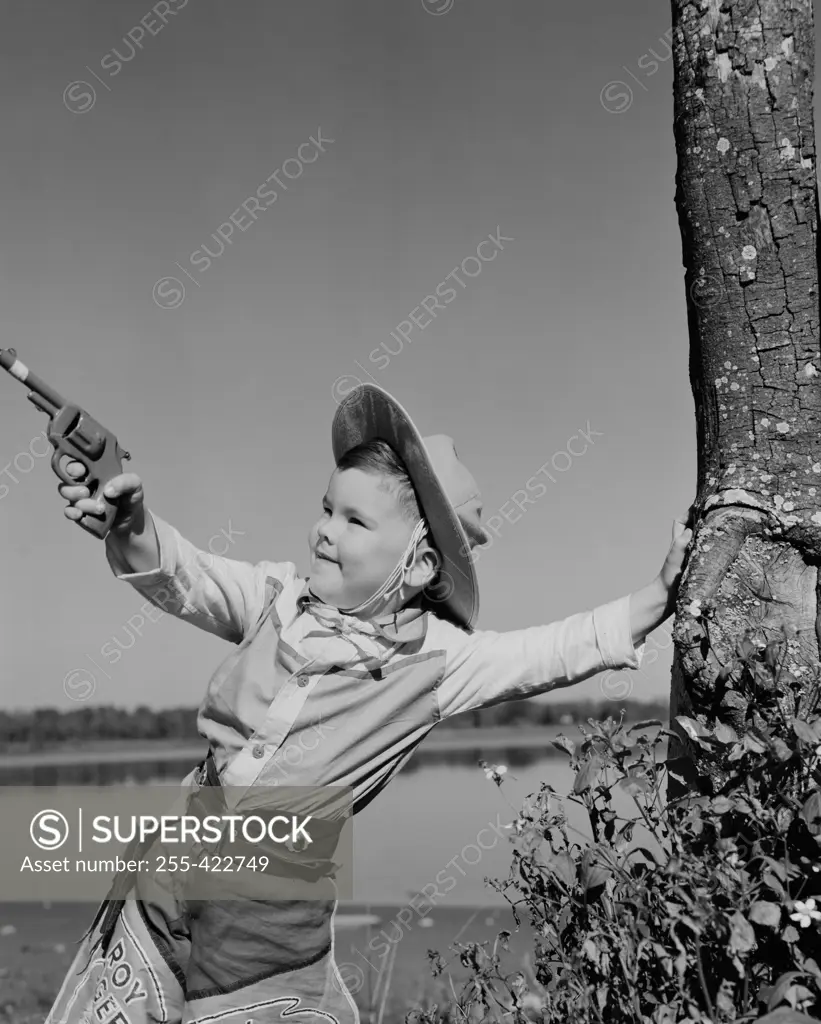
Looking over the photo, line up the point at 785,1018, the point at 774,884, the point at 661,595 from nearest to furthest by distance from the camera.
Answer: the point at 785,1018
the point at 774,884
the point at 661,595

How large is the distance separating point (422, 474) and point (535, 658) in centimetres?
50

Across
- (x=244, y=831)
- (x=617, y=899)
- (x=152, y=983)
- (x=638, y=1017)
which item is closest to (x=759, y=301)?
(x=617, y=899)

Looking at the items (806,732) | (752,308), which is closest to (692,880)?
(806,732)

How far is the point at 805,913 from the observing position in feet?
4.88

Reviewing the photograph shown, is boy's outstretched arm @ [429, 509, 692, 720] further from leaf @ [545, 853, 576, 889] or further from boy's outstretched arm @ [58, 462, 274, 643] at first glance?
leaf @ [545, 853, 576, 889]

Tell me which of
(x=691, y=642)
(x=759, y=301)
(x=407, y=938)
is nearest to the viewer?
(x=691, y=642)

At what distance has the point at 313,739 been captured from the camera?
2207 mm

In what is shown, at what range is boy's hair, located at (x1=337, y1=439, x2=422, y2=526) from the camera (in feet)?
7.75

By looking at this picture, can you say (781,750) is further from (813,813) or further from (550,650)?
(550,650)

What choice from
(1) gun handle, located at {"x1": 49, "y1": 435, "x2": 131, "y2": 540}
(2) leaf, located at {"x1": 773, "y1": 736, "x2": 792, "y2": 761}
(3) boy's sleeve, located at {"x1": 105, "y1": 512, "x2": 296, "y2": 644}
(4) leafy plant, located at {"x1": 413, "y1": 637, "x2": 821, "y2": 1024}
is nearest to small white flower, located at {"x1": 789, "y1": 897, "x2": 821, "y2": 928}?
(4) leafy plant, located at {"x1": 413, "y1": 637, "x2": 821, "y2": 1024}

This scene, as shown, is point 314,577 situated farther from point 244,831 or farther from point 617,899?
point 617,899

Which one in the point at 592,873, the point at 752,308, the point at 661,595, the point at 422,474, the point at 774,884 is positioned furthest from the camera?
the point at 422,474

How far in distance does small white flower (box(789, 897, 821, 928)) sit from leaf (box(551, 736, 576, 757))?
0.44 m

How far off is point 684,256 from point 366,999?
7.57 feet
